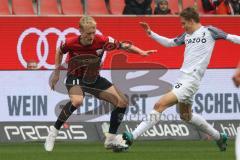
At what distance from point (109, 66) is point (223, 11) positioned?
3.76 m

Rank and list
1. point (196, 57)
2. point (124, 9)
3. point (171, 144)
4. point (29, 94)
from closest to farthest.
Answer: point (196, 57)
point (171, 144)
point (29, 94)
point (124, 9)

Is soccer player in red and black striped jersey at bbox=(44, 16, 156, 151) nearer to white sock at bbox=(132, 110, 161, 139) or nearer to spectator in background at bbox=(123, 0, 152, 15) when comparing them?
white sock at bbox=(132, 110, 161, 139)

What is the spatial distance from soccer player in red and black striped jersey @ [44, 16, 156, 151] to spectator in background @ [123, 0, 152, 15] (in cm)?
510

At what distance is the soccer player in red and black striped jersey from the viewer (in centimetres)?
1358

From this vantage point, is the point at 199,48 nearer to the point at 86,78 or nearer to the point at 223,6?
the point at 86,78

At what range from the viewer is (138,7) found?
18.8 meters

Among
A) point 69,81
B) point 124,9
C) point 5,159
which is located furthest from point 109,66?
point 5,159

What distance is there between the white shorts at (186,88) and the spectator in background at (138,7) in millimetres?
5752

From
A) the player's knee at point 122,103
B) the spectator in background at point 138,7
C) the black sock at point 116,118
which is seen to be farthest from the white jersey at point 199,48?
the spectator in background at point 138,7

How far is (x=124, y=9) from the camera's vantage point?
62.5 feet

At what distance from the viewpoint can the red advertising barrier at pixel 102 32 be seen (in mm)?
17203

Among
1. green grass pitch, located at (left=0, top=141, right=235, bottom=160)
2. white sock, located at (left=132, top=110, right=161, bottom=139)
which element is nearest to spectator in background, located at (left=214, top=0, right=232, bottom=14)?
green grass pitch, located at (left=0, top=141, right=235, bottom=160)

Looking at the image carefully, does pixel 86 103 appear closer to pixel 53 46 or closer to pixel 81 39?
pixel 53 46

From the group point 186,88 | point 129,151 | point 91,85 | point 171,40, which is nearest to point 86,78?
point 91,85
